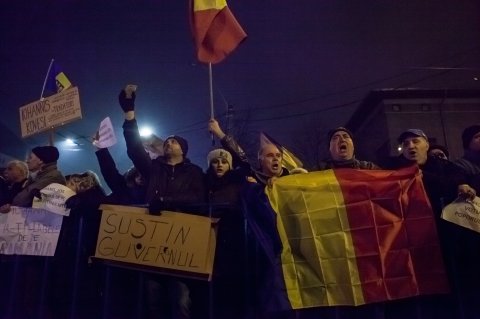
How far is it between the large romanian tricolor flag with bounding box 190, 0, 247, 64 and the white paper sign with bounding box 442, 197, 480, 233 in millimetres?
3017

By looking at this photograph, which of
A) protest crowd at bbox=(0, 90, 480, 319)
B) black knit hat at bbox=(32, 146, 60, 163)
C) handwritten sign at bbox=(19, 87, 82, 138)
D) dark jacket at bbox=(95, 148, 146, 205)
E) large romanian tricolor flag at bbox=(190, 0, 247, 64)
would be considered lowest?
protest crowd at bbox=(0, 90, 480, 319)

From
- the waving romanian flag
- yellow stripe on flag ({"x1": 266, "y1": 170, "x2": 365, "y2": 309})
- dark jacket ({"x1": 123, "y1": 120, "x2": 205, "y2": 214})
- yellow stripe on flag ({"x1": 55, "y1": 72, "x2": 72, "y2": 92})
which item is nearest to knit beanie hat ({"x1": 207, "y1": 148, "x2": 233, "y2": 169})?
dark jacket ({"x1": 123, "y1": 120, "x2": 205, "y2": 214})

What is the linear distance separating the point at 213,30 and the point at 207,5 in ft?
0.96

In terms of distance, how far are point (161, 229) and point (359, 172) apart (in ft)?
5.98

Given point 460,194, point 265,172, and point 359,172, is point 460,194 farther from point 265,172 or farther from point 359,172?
point 265,172

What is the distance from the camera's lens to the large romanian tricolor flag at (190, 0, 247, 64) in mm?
4996

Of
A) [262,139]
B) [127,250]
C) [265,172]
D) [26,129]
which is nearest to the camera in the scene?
[127,250]

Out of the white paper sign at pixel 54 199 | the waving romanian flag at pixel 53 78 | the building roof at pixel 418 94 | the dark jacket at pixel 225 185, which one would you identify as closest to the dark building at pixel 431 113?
the building roof at pixel 418 94

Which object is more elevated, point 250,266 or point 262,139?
point 262,139

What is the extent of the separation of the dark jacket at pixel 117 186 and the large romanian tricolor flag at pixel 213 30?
1661 mm

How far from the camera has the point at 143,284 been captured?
3760mm

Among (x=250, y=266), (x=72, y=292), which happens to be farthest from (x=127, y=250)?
(x=250, y=266)

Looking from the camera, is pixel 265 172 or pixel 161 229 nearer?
pixel 161 229

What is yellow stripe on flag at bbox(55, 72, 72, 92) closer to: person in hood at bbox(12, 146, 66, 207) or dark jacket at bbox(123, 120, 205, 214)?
person in hood at bbox(12, 146, 66, 207)
